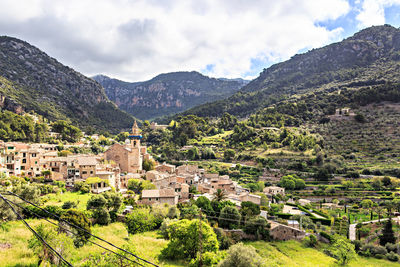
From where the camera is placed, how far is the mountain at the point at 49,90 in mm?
90562

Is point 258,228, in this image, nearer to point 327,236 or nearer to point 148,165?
point 327,236

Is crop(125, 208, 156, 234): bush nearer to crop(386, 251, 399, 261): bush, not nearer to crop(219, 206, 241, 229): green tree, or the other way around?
crop(219, 206, 241, 229): green tree

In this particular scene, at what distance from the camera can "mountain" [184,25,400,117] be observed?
125 m

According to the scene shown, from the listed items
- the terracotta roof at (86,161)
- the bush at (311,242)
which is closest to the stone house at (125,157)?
the terracotta roof at (86,161)

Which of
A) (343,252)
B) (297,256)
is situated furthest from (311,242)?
(297,256)

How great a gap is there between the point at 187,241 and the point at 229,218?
9740 millimetres

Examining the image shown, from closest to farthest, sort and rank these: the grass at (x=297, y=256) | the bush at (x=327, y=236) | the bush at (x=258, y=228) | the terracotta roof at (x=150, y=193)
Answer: the grass at (x=297, y=256) → the bush at (x=258, y=228) → the bush at (x=327, y=236) → the terracotta roof at (x=150, y=193)

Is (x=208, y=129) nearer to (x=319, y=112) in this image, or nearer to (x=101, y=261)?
(x=319, y=112)

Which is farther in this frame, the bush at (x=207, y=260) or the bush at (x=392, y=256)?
the bush at (x=392, y=256)

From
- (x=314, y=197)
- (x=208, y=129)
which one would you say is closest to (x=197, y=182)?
(x=314, y=197)

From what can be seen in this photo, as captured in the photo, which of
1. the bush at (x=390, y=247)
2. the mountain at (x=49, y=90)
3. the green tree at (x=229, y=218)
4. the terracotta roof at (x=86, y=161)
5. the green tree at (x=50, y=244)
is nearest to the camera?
the green tree at (x=50, y=244)

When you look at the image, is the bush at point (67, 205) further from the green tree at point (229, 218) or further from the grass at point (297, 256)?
the grass at point (297, 256)

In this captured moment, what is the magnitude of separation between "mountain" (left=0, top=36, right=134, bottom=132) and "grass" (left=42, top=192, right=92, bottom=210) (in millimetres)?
63688

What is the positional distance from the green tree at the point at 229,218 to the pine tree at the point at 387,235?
20.0 meters
